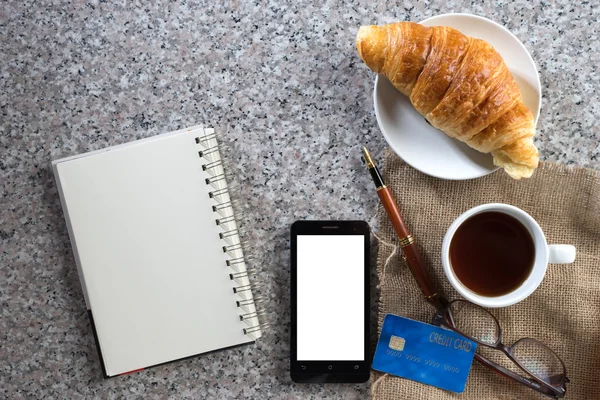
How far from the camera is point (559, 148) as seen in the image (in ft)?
3.00

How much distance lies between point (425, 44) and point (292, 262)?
1.26 ft

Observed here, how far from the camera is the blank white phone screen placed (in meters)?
0.90

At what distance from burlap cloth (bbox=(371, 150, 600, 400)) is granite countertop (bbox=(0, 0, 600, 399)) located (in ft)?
0.16

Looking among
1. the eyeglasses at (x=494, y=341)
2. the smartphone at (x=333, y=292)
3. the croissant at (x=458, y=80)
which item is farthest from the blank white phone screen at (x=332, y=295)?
the croissant at (x=458, y=80)

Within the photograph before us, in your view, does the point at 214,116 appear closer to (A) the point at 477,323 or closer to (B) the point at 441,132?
(B) the point at 441,132

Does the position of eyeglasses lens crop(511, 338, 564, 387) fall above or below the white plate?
below

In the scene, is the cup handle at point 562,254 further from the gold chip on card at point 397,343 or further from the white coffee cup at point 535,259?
the gold chip on card at point 397,343

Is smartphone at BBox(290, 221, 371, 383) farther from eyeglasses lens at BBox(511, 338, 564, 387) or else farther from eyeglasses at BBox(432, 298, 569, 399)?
eyeglasses lens at BBox(511, 338, 564, 387)

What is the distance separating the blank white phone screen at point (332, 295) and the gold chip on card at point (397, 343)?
0.05 meters

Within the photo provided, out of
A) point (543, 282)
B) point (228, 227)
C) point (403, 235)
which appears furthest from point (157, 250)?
point (543, 282)

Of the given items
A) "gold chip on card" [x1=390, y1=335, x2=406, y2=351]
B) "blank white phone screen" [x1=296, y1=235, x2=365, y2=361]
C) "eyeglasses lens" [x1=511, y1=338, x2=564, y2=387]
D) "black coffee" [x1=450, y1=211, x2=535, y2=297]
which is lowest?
"eyeglasses lens" [x1=511, y1=338, x2=564, y2=387]

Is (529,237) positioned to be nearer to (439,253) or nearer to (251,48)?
(439,253)

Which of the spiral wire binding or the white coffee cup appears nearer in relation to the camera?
the white coffee cup

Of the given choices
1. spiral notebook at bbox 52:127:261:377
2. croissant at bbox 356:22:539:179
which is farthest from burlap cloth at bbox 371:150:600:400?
spiral notebook at bbox 52:127:261:377
